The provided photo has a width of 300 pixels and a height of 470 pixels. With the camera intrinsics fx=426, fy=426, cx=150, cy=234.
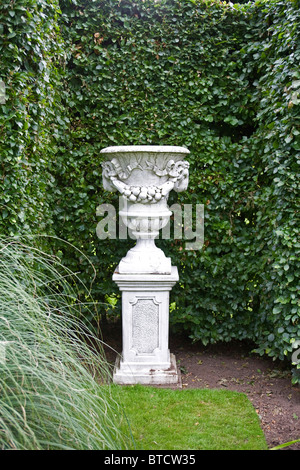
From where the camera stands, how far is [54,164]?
3.78 metres

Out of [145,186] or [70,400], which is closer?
[70,400]

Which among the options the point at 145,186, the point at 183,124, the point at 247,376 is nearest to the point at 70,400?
the point at 145,186

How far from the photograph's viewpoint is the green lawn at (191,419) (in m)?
2.50

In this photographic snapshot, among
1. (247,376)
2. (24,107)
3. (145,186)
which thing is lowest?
(247,376)

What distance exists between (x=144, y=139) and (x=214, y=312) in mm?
1715

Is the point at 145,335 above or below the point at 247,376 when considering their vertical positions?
above

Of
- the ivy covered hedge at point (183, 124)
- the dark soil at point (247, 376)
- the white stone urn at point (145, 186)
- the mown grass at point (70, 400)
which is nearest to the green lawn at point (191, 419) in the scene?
the mown grass at point (70, 400)

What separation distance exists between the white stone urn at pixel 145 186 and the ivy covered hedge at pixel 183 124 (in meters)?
0.55

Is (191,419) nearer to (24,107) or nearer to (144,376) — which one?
(144,376)

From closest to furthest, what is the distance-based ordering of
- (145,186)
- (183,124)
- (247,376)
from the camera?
(145,186) < (247,376) < (183,124)

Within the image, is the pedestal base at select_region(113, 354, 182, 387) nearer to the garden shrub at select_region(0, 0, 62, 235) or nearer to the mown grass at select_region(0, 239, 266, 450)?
the mown grass at select_region(0, 239, 266, 450)

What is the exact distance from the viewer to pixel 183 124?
3797 millimetres

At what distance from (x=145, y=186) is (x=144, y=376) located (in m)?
1.47

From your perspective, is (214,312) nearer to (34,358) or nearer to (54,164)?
(54,164)
